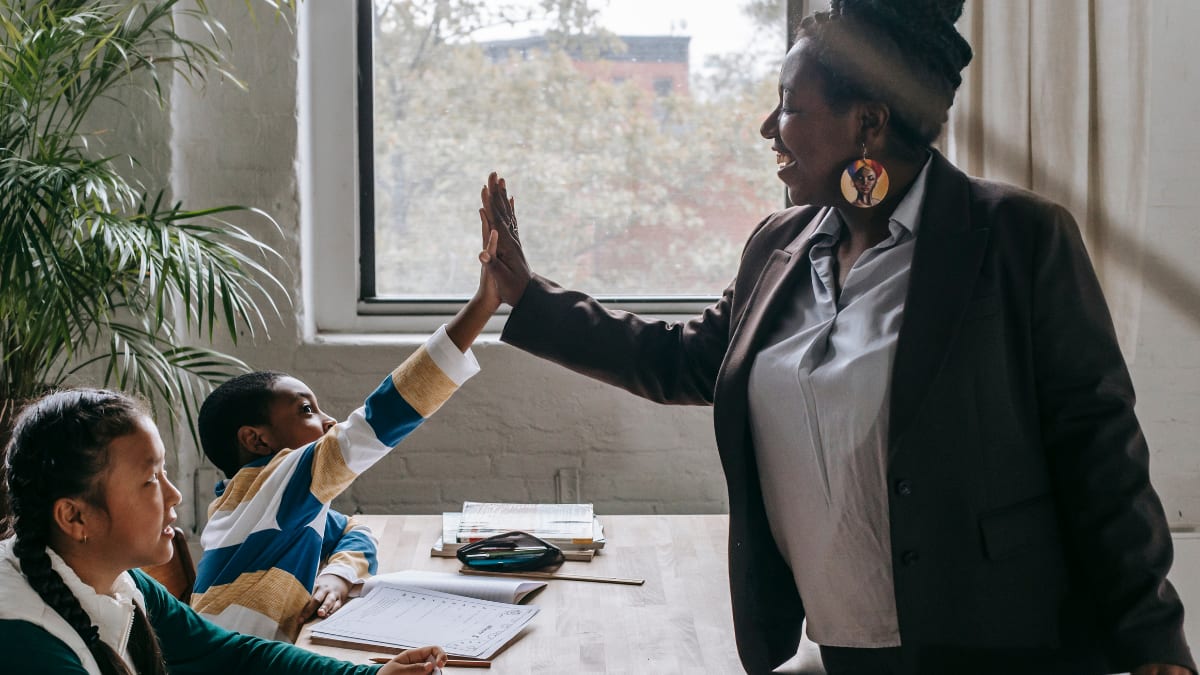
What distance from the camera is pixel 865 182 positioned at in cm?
156

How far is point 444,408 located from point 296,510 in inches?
45.1

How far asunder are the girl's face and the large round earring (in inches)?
38.1

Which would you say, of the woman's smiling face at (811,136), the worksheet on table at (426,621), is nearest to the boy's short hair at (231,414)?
the worksheet on table at (426,621)

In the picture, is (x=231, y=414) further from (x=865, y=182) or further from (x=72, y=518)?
(x=865, y=182)

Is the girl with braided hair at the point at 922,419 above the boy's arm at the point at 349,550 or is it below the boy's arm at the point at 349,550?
above

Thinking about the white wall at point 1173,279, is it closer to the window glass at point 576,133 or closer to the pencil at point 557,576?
the window glass at point 576,133

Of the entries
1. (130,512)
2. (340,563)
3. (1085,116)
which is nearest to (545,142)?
(1085,116)

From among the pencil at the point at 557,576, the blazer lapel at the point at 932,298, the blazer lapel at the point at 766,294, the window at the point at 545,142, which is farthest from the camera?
the window at the point at 545,142

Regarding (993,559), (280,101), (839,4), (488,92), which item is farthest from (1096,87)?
(280,101)

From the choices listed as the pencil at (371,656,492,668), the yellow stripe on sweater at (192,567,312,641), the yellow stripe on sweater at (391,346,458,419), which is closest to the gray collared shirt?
the pencil at (371,656,492,668)

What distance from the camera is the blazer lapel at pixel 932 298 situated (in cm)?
139

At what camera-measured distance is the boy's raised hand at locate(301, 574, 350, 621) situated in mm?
1812

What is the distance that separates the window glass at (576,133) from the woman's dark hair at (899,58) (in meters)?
1.62

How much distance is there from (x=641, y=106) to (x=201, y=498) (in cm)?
156
